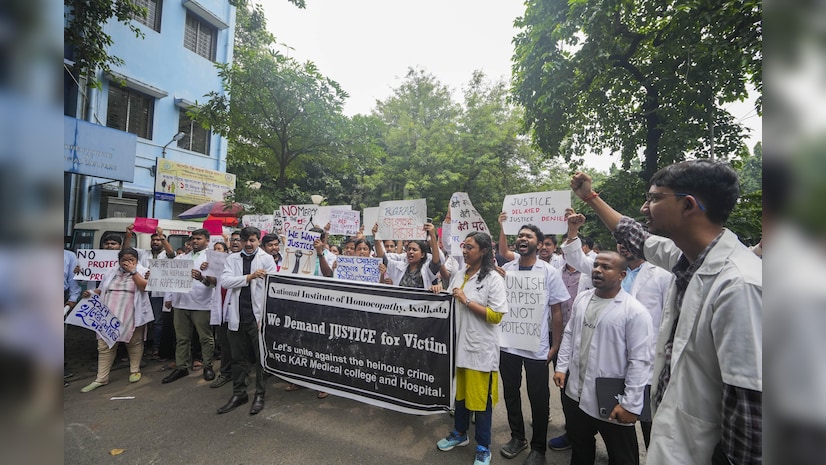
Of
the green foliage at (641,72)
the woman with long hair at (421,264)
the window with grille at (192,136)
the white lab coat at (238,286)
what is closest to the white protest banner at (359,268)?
the woman with long hair at (421,264)

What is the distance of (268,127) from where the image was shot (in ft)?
29.7

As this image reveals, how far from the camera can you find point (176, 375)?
5242 millimetres

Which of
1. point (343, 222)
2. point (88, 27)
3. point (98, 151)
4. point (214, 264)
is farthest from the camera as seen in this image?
point (98, 151)

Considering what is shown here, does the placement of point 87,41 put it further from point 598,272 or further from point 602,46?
point 602,46

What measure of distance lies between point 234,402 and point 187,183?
11481 mm

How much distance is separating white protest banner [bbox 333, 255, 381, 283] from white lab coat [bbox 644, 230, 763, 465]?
4372mm

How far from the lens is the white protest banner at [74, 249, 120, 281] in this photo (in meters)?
5.53

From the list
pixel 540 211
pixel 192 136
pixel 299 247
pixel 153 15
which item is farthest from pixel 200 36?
pixel 540 211

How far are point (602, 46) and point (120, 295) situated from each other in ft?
33.0

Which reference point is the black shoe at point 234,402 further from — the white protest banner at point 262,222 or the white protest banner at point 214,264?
the white protest banner at point 262,222

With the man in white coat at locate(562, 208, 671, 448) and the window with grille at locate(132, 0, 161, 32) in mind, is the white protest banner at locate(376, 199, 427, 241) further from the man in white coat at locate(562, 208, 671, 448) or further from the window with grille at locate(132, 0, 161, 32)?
the window with grille at locate(132, 0, 161, 32)

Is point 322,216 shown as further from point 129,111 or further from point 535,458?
point 129,111

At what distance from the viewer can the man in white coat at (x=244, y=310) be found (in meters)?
4.49

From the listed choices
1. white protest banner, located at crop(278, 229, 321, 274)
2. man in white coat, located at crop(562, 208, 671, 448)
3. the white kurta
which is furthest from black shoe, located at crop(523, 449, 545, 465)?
white protest banner, located at crop(278, 229, 321, 274)
